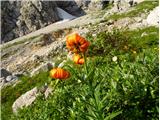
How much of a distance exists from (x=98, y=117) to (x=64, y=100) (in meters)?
3.73

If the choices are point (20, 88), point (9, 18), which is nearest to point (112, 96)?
point (20, 88)

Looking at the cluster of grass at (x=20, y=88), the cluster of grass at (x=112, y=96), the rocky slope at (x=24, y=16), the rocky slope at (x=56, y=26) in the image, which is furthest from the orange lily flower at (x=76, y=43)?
the rocky slope at (x=24, y=16)

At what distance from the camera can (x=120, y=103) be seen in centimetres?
962

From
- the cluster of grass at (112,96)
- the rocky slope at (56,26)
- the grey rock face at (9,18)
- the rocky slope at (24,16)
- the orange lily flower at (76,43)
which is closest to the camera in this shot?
the orange lily flower at (76,43)

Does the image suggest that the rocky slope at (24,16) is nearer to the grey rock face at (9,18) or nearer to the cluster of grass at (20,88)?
the grey rock face at (9,18)

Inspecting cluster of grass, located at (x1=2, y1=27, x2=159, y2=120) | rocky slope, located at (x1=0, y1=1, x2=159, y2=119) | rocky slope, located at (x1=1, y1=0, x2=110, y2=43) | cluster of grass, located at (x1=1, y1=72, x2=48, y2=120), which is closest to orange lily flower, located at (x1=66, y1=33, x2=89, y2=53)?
cluster of grass, located at (x1=2, y1=27, x2=159, y2=120)

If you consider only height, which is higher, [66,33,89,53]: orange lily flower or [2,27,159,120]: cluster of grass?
[66,33,89,53]: orange lily flower

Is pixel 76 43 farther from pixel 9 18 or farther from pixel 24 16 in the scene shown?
pixel 9 18

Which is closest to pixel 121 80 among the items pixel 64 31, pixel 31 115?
pixel 31 115

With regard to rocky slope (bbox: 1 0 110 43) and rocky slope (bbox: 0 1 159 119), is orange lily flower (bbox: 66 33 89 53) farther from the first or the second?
rocky slope (bbox: 1 0 110 43)

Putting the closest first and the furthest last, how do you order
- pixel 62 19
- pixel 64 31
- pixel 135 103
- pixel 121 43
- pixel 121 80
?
pixel 135 103, pixel 121 80, pixel 121 43, pixel 64 31, pixel 62 19

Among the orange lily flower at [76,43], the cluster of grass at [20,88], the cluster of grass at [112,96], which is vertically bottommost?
the cluster of grass at [20,88]

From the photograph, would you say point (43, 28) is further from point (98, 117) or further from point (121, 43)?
point (98, 117)

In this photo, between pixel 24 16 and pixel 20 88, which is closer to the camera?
pixel 20 88
